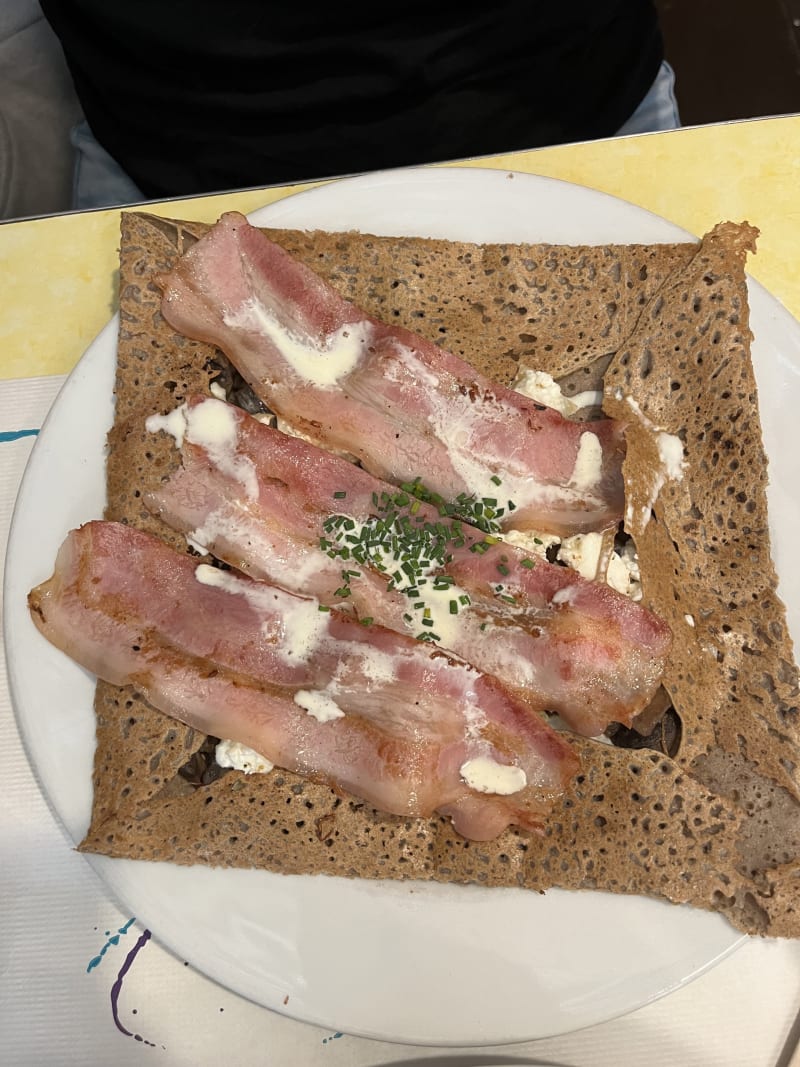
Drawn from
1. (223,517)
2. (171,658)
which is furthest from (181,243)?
(171,658)

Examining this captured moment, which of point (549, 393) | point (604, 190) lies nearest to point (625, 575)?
point (549, 393)

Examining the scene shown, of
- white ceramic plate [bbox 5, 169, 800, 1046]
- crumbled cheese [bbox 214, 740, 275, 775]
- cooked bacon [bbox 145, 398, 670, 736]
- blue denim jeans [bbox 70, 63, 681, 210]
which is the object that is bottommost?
white ceramic plate [bbox 5, 169, 800, 1046]

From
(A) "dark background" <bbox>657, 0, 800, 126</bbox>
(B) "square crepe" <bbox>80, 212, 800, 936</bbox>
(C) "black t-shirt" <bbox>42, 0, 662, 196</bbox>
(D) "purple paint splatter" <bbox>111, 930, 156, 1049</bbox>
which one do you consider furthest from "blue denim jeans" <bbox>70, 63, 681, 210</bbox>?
(D) "purple paint splatter" <bbox>111, 930, 156, 1049</bbox>

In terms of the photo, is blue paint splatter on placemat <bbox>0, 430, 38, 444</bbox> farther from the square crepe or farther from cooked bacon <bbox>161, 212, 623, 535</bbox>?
cooked bacon <bbox>161, 212, 623, 535</bbox>

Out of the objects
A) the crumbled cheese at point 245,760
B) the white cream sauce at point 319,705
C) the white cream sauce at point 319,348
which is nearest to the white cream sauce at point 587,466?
the white cream sauce at point 319,348

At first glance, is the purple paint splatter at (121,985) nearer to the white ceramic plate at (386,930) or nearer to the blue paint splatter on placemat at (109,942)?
the blue paint splatter on placemat at (109,942)

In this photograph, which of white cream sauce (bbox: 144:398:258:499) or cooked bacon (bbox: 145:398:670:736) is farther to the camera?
white cream sauce (bbox: 144:398:258:499)

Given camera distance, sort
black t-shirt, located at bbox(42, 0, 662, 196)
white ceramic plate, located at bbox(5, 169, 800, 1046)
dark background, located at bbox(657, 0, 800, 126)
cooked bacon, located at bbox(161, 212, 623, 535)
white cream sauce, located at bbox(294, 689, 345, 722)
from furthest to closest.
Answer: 1. dark background, located at bbox(657, 0, 800, 126)
2. black t-shirt, located at bbox(42, 0, 662, 196)
3. cooked bacon, located at bbox(161, 212, 623, 535)
4. white cream sauce, located at bbox(294, 689, 345, 722)
5. white ceramic plate, located at bbox(5, 169, 800, 1046)

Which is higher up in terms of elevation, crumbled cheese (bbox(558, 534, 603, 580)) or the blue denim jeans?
the blue denim jeans
